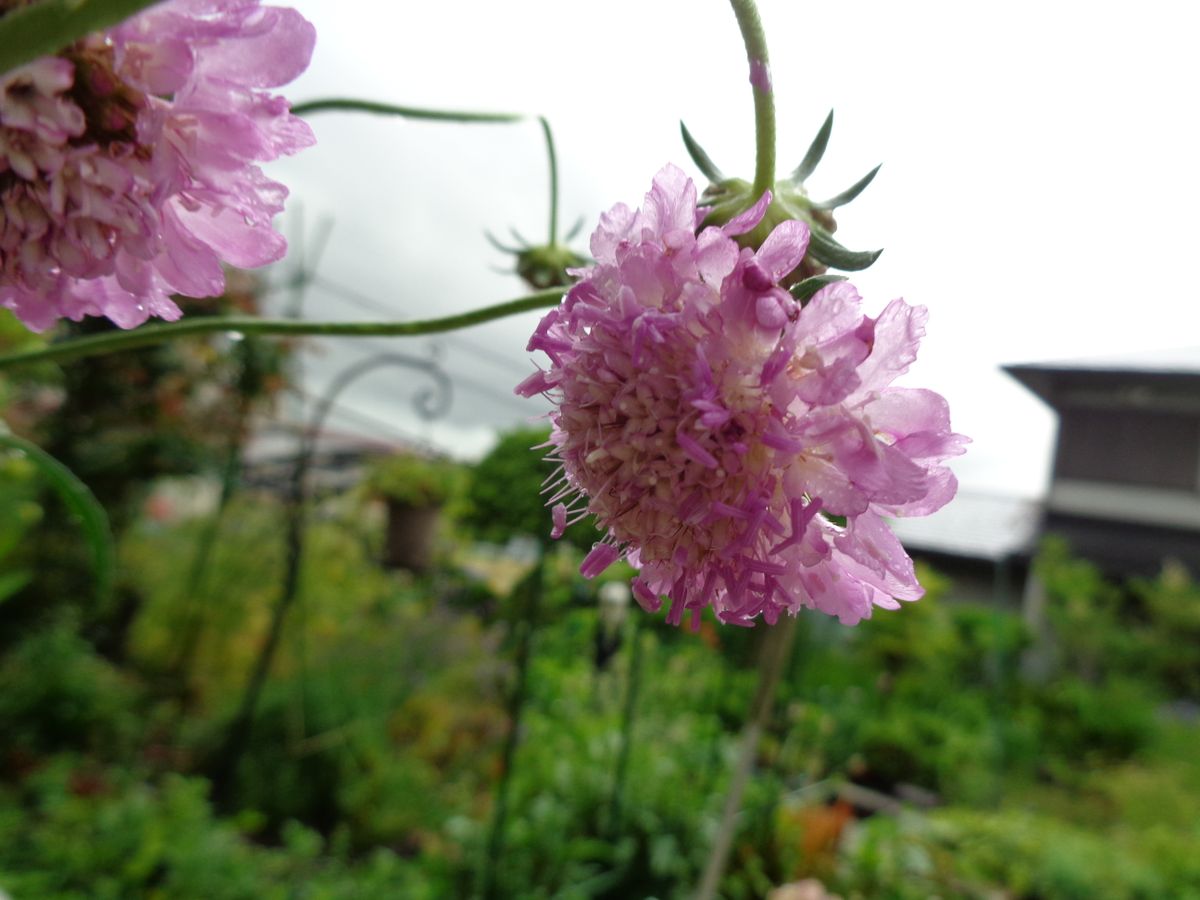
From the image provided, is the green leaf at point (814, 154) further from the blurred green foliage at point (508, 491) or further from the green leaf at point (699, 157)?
the blurred green foliage at point (508, 491)

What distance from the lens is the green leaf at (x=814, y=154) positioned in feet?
1.01

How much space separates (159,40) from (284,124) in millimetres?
40

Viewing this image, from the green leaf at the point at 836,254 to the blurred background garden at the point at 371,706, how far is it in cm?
73

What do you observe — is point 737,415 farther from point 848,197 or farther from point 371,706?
point 371,706

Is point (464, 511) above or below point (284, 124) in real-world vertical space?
below

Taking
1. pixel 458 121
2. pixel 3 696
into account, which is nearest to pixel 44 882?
pixel 3 696

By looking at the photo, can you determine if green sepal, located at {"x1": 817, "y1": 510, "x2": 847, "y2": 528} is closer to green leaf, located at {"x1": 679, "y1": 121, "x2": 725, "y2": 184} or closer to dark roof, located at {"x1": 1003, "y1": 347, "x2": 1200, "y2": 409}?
green leaf, located at {"x1": 679, "y1": 121, "x2": 725, "y2": 184}

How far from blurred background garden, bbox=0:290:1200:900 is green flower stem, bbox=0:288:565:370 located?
0.68 m

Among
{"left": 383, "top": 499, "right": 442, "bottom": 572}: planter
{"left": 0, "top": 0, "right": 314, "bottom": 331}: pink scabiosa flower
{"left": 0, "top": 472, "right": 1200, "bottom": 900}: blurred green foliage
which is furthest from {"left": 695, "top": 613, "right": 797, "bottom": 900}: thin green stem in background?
{"left": 383, "top": 499, "right": 442, "bottom": 572}: planter

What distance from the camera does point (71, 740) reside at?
221cm

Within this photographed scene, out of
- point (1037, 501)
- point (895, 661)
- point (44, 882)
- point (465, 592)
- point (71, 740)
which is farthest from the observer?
point (1037, 501)

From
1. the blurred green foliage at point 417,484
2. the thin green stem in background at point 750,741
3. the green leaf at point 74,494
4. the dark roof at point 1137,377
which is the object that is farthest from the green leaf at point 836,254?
the dark roof at point 1137,377

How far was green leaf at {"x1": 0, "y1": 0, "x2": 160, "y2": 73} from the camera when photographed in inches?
5.6

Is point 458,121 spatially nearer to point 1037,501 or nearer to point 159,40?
point 159,40
